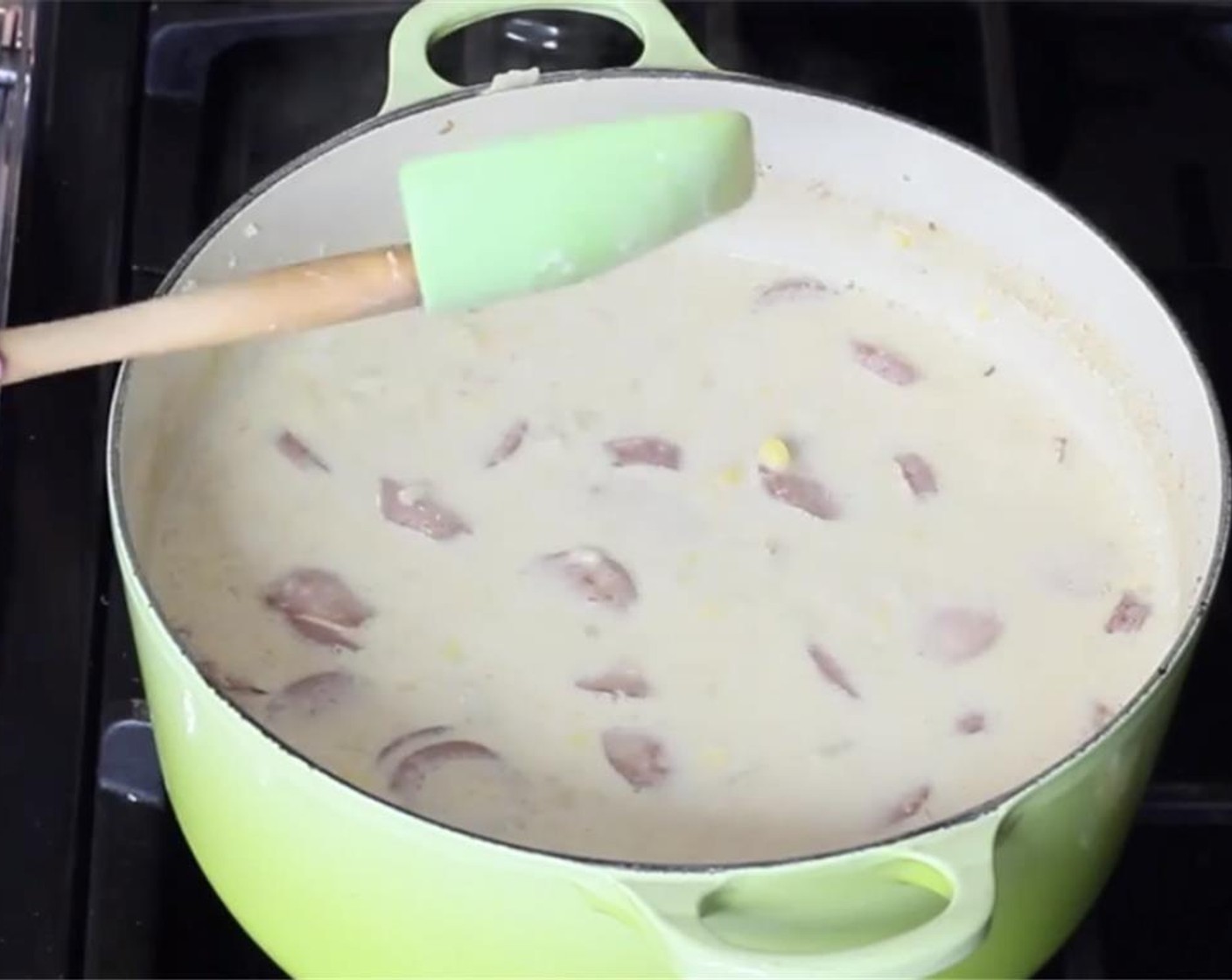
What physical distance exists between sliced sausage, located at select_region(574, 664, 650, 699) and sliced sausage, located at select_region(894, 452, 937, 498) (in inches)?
6.4

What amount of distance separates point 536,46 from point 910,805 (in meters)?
0.47

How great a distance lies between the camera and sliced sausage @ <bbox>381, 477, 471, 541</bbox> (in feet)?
2.85

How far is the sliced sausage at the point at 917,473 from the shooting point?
2.97 feet

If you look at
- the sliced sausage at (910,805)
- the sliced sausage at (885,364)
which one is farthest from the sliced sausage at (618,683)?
the sliced sausage at (885,364)

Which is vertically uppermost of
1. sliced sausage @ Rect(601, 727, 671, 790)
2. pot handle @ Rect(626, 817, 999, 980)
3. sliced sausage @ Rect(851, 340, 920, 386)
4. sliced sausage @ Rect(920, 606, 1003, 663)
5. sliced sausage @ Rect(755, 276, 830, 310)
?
pot handle @ Rect(626, 817, 999, 980)

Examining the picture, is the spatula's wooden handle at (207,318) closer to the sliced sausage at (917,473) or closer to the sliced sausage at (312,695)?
the sliced sausage at (312,695)

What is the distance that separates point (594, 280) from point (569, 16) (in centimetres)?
18

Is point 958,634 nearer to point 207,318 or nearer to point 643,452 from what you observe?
point 643,452

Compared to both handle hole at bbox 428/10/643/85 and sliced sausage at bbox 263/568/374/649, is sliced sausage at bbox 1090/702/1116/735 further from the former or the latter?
handle hole at bbox 428/10/643/85

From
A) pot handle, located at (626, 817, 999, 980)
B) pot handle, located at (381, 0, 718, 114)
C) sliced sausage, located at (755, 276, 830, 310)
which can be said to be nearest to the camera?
pot handle, located at (626, 817, 999, 980)

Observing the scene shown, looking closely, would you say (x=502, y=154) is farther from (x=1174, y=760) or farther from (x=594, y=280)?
(x=1174, y=760)

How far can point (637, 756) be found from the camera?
2.59 feet

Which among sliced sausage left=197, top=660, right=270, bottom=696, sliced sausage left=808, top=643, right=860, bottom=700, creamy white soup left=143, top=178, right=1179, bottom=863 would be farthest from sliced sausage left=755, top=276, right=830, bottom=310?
sliced sausage left=197, top=660, right=270, bottom=696

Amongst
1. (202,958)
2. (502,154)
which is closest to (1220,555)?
(502,154)
